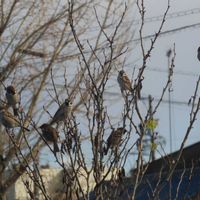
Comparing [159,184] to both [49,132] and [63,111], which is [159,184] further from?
[49,132]

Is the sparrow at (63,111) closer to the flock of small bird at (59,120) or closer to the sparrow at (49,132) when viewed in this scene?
the flock of small bird at (59,120)

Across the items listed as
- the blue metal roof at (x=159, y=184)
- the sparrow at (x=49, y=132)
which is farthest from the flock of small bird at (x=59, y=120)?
the blue metal roof at (x=159, y=184)

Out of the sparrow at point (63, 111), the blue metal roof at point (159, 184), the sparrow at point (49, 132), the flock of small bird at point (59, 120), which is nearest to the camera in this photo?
the blue metal roof at point (159, 184)

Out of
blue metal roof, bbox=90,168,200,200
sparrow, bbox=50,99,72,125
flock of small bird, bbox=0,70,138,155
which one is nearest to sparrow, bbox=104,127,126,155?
flock of small bird, bbox=0,70,138,155

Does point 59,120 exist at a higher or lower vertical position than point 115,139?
higher

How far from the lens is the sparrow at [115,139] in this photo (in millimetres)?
4444

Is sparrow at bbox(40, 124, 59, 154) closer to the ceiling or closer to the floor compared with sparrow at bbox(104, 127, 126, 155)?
closer to the ceiling

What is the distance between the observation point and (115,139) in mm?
4613

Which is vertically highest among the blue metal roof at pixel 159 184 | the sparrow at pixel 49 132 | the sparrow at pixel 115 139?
the sparrow at pixel 49 132

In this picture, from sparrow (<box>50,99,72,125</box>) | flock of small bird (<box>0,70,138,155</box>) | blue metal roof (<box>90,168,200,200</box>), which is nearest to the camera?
blue metal roof (<box>90,168,200,200</box>)

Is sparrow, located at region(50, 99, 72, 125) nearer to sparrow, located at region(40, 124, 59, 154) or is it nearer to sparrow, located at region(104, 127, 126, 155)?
sparrow, located at region(40, 124, 59, 154)

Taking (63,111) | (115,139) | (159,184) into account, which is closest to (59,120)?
(63,111)

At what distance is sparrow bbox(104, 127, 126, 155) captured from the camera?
14.6 ft

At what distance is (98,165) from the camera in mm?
4254
